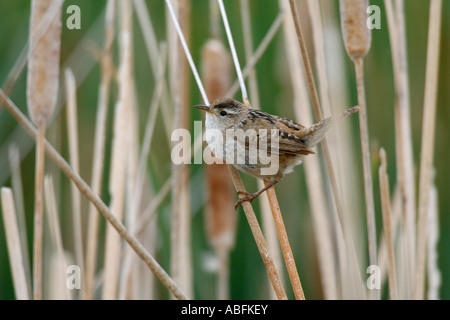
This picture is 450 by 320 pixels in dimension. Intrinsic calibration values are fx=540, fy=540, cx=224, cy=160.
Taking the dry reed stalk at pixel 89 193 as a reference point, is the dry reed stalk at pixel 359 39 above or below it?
above

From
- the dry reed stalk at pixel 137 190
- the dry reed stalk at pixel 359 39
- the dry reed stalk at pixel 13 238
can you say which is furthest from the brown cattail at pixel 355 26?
the dry reed stalk at pixel 13 238

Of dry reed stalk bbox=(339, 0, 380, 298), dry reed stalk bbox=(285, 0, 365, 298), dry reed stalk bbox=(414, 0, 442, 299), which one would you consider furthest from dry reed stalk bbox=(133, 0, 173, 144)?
dry reed stalk bbox=(414, 0, 442, 299)

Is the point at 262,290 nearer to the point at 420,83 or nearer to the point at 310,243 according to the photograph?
the point at 310,243

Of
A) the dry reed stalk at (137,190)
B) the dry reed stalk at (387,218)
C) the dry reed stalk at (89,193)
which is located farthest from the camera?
the dry reed stalk at (137,190)

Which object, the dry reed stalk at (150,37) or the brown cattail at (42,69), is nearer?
the brown cattail at (42,69)

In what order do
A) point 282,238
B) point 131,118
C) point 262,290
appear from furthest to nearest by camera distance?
1. point 262,290
2. point 131,118
3. point 282,238

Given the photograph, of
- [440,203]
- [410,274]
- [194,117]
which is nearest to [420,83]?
[440,203]

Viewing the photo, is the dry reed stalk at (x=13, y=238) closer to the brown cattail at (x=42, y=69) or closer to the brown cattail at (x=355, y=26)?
the brown cattail at (x=42, y=69)
